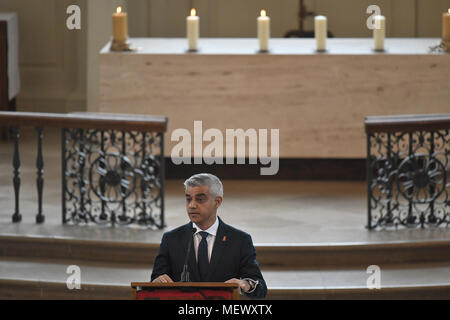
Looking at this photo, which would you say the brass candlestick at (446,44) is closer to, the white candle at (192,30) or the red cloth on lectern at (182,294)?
the white candle at (192,30)

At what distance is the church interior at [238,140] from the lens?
24.4 ft

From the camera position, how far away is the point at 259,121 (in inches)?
365

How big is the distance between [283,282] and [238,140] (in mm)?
2404

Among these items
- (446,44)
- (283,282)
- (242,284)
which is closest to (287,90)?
(446,44)

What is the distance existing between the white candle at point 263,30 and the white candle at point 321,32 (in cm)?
46

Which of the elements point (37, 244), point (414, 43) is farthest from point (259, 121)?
point (37, 244)

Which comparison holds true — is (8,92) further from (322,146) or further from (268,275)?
(268,275)

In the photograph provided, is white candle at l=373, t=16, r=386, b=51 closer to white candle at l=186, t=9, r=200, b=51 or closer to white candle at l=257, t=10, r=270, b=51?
white candle at l=257, t=10, r=270, b=51

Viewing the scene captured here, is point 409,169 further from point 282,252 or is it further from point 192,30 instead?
point 192,30

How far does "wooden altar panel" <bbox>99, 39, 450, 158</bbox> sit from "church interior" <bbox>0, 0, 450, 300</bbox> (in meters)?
0.01

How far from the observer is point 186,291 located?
14.7ft

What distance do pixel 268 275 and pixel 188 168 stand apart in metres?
2.69

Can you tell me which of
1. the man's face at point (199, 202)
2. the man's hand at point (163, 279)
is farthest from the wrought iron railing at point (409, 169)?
the man's hand at point (163, 279)

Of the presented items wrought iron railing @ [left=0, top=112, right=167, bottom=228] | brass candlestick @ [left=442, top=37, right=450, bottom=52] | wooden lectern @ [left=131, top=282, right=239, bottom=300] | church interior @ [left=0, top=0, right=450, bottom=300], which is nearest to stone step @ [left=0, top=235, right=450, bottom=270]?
church interior @ [left=0, top=0, right=450, bottom=300]
